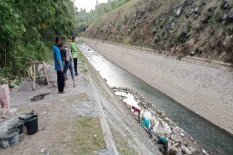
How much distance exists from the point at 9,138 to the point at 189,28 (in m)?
16.0

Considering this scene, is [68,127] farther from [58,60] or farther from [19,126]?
[58,60]

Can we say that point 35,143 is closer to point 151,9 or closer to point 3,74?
point 3,74

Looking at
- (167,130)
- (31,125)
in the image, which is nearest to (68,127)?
(31,125)

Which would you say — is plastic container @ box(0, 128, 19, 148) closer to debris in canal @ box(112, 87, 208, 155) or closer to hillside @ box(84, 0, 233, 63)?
debris in canal @ box(112, 87, 208, 155)

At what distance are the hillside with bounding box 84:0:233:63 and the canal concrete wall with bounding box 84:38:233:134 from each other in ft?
2.85

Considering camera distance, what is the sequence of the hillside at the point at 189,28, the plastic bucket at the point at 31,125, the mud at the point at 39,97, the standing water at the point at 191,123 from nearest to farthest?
the plastic bucket at the point at 31,125 → the mud at the point at 39,97 → the standing water at the point at 191,123 → the hillside at the point at 189,28

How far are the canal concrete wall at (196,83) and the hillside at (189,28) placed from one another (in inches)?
34.1

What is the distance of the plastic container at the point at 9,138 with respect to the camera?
13.6ft

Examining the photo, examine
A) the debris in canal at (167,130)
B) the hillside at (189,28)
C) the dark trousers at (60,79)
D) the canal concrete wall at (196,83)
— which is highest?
the hillside at (189,28)

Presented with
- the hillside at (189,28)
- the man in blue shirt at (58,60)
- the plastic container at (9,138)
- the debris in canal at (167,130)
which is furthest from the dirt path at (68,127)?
the hillside at (189,28)

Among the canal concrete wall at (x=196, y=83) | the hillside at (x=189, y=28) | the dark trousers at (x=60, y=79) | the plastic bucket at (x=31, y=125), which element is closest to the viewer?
the plastic bucket at (x=31, y=125)

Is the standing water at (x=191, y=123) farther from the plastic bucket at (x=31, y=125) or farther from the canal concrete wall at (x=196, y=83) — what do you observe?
the plastic bucket at (x=31, y=125)

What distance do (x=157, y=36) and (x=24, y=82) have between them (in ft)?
53.8

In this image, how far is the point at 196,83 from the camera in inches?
491
